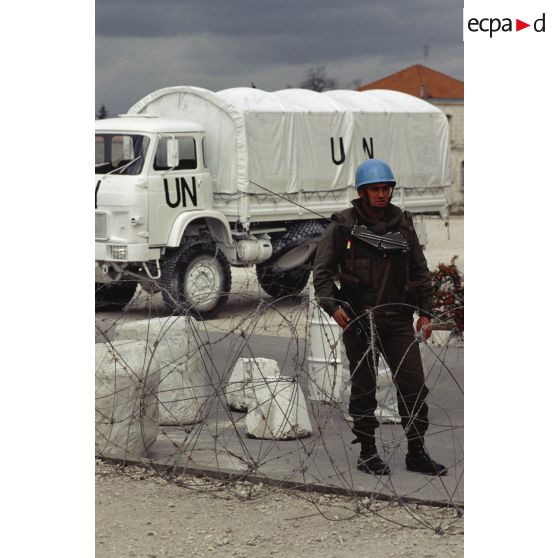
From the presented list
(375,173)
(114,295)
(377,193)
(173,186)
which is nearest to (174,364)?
(377,193)

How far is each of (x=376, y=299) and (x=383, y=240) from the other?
0.36 metres

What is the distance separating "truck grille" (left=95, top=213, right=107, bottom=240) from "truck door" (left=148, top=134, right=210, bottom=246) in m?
0.61

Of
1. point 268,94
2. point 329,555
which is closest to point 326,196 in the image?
point 268,94

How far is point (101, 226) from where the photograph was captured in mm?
16078

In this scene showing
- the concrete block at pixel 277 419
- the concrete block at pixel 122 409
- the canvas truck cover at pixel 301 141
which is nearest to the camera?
the concrete block at pixel 122 409

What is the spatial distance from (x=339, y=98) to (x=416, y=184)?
1926 millimetres

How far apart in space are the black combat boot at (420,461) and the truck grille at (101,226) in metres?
9.16

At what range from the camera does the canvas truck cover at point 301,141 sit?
1683 cm

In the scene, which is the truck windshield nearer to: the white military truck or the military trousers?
the white military truck

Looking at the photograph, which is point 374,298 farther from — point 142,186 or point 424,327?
point 142,186

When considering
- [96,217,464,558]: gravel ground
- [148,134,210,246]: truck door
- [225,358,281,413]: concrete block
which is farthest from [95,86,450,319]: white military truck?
[96,217,464,558]: gravel ground

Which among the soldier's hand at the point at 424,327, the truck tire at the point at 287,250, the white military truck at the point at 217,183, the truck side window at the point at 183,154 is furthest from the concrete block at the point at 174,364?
the truck tire at the point at 287,250

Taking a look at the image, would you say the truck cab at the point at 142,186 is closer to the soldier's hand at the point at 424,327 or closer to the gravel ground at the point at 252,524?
the gravel ground at the point at 252,524

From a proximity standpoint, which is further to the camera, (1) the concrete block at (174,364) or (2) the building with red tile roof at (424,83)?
(2) the building with red tile roof at (424,83)
